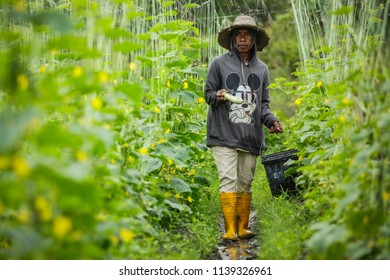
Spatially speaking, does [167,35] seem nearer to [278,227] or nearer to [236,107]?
[236,107]

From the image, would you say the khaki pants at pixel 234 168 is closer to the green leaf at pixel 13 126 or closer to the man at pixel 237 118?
the man at pixel 237 118

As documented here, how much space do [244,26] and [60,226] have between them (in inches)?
119

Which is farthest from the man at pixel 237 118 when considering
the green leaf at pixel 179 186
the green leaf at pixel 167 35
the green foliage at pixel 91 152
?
the green leaf at pixel 167 35

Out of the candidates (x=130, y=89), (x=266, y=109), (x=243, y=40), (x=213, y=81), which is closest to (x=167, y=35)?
(x=213, y=81)

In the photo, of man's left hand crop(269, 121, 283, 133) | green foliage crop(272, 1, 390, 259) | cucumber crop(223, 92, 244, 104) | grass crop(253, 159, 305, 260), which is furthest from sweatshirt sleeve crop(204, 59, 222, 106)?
green foliage crop(272, 1, 390, 259)

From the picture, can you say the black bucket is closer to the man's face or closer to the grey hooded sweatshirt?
the grey hooded sweatshirt

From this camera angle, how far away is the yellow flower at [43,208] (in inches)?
76.4

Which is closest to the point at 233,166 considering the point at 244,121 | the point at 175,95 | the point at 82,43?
the point at 244,121

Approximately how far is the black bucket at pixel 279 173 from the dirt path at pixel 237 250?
32.0 inches

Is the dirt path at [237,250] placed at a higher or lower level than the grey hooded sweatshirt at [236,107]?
lower

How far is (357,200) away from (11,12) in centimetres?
165

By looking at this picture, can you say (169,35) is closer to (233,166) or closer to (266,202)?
(233,166)

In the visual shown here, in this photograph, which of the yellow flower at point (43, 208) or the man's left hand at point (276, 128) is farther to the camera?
the man's left hand at point (276, 128)
